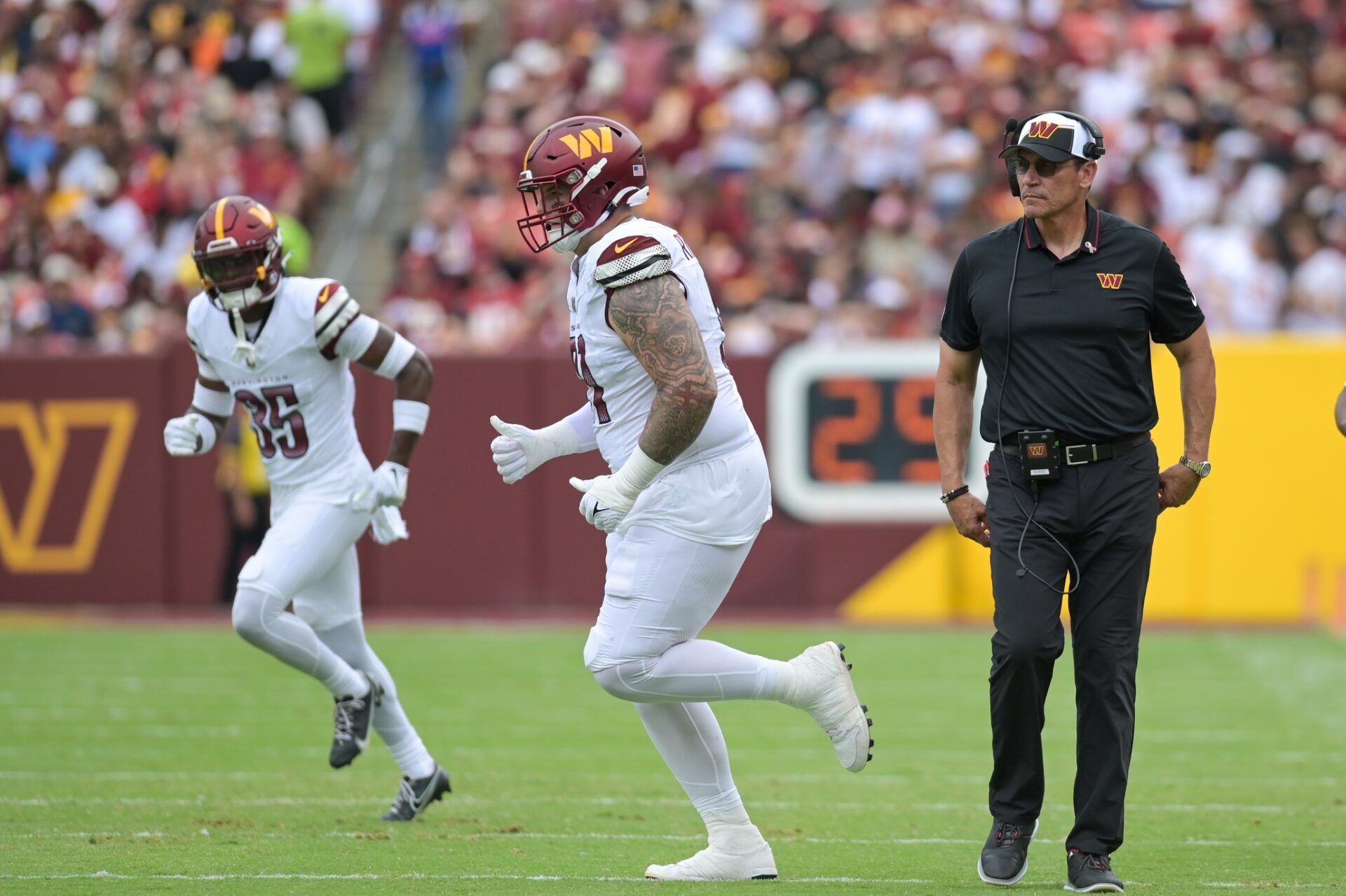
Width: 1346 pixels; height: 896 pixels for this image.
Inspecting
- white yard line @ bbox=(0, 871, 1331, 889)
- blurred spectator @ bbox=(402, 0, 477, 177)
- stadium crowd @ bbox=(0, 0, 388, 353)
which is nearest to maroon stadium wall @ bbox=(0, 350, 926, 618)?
stadium crowd @ bbox=(0, 0, 388, 353)

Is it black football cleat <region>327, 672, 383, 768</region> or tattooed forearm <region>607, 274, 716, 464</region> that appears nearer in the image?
tattooed forearm <region>607, 274, 716, 464</region>

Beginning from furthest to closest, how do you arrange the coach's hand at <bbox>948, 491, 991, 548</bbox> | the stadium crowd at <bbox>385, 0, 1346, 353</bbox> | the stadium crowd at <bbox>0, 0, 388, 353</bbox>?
the stadium crowd at <bbox>0, 0, 388, 353</bbox> → the stadium crowd at <bbox>385, 0, 1346, 353</bbox> → the coach's hand at <bbox>948, 491, 991, 548</bbox>

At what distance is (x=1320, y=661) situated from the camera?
36.1 feet

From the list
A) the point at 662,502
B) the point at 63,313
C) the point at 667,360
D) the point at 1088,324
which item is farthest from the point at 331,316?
the point at 63,313

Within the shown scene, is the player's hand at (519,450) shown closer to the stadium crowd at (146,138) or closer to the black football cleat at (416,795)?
the black football cleat at (416,795)

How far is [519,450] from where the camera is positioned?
221 inches

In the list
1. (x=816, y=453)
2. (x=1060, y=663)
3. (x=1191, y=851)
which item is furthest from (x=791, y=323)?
(x=1191, y=851)

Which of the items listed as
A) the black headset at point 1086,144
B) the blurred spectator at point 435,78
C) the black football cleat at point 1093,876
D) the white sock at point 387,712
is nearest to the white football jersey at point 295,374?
the white sock at point 387,712

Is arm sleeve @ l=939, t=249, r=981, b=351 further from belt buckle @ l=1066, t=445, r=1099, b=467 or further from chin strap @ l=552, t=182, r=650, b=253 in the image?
chin strap @ l=552, t=182, r=650, b=253

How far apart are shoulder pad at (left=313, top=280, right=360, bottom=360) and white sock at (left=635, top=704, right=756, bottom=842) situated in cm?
214

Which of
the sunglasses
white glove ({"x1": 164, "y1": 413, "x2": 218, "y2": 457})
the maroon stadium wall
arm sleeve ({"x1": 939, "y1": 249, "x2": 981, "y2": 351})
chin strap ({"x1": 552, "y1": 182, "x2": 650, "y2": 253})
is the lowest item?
the maroon stadium wall

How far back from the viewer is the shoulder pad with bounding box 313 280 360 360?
267 inches

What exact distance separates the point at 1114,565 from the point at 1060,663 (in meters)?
6.02

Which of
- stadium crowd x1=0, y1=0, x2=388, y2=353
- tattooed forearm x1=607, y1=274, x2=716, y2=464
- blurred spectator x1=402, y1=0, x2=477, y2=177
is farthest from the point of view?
blurred spectator x1=402, y1=0, x2=477, y2=177
